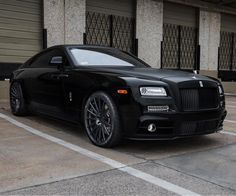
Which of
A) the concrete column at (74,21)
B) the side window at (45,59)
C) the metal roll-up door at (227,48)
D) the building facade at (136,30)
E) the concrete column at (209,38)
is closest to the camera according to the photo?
the side window at (45,59)

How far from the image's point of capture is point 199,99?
4617 mm

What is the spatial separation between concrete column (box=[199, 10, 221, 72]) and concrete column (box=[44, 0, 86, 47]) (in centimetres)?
619

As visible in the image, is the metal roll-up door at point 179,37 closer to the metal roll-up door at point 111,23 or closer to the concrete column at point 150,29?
the concrete column at point 150,29

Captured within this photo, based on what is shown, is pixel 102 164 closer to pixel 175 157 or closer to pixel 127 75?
pixel 175 157

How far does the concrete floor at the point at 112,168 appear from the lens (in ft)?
10.6

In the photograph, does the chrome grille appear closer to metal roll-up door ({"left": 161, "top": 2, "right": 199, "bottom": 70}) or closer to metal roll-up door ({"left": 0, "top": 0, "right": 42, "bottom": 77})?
metal roll-up door ({"left": 0, "top": 0, "right": 42, "bottom": 77})

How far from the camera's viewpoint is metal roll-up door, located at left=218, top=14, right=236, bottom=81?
1625 cm

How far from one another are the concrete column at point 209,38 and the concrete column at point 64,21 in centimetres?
619

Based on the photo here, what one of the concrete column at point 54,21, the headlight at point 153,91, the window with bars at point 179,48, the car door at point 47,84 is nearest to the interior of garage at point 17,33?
the concrete column at point 54,21

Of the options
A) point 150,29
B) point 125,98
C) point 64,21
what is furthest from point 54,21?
point 125,98

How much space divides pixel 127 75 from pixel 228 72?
1317cm

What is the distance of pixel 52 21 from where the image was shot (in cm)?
1055

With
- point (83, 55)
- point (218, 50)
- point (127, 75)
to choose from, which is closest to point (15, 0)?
point (83, 55)

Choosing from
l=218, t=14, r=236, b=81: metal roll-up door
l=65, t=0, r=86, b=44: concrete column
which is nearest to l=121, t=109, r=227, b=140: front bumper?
l=65, t=0, r=86, b=44: concrete column
